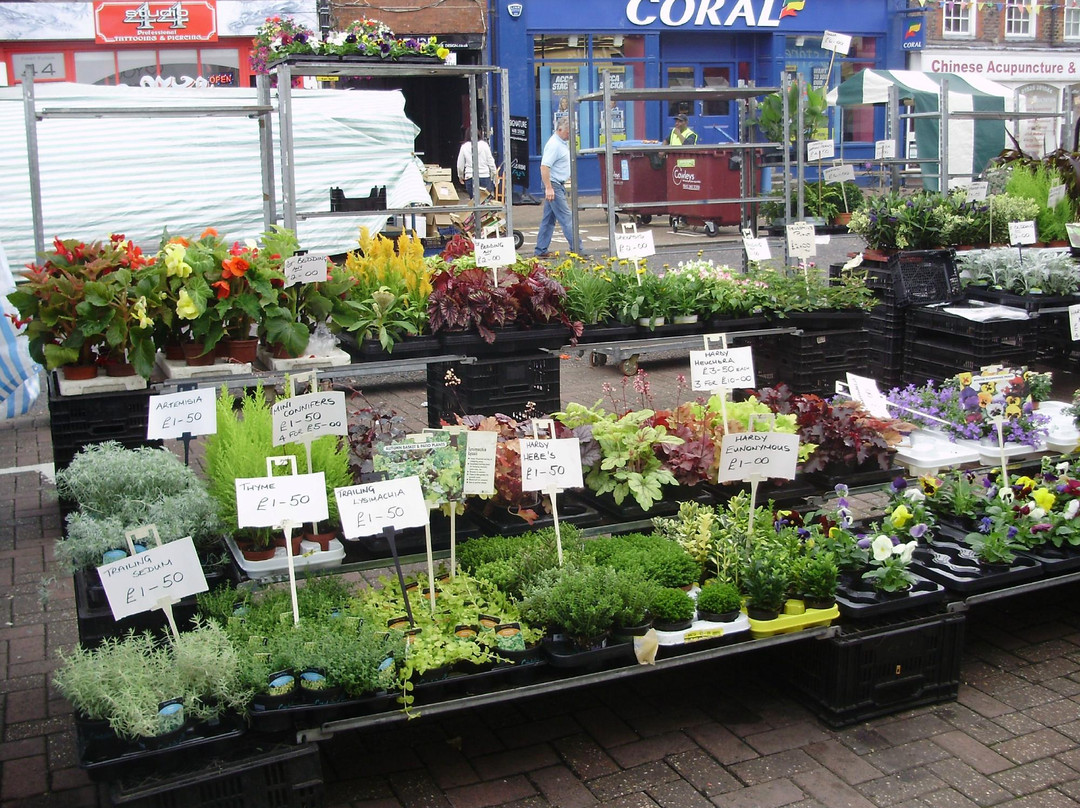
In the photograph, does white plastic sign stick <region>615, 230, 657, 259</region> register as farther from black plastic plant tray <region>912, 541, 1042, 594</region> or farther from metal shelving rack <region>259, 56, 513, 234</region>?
black plastic plant tray <region>912, 541, 1042, 594</region>

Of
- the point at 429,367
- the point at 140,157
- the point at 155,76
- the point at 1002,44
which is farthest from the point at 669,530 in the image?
the point at 1002,44

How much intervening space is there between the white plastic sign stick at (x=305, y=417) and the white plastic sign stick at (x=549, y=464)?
664 mm

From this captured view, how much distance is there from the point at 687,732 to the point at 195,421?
1.95 metres

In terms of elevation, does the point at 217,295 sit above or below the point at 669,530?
above

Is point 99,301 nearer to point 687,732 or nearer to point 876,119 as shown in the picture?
point 687,732

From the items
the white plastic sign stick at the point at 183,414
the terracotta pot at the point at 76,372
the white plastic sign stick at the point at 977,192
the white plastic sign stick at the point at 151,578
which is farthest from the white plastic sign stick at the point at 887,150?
the white plastic sign stick at the point at 151,578

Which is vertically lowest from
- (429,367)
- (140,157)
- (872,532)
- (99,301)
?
(872,532)

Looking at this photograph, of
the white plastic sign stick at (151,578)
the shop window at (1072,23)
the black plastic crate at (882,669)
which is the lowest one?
the black plastic crate at (882,669)

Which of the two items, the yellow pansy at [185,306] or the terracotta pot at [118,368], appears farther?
the terracotta pot at [118,368]

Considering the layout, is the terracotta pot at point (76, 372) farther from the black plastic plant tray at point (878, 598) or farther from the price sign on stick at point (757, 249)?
the price sign on stick at point (757, 249)

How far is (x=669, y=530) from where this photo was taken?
3764 mm

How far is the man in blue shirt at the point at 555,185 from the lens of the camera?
11.2 m

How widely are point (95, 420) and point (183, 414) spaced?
4.55 feet

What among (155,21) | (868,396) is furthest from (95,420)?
(155,21)
